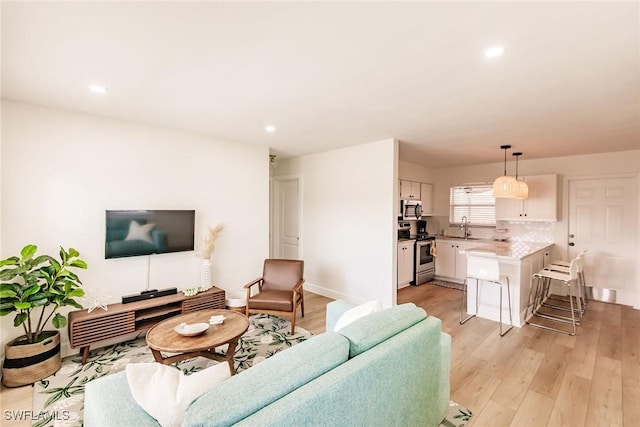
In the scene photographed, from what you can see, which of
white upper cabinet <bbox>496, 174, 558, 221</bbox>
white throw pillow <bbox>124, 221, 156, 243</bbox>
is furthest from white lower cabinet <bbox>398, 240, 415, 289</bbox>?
white throw pillow <bbox>124, 221, 156, 243</bbox>

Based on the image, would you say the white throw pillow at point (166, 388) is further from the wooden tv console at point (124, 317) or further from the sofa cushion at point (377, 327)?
the wooden tv console at point (124, 317)

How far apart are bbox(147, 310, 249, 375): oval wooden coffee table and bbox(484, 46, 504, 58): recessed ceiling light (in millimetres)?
2709

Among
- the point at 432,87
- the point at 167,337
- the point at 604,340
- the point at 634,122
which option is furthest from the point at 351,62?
the point at 604,340

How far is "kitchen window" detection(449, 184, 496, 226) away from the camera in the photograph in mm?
5867

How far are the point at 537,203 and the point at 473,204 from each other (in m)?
1.18

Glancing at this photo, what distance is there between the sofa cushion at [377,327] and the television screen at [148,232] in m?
2.74

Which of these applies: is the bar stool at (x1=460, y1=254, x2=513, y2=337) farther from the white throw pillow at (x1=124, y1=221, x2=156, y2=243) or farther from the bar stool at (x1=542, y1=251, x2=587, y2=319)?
the white throw pillow at (x1=124, y1=221, x2=156, y2=243)

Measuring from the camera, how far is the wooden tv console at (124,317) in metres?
2.66

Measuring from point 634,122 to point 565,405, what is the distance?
9.94 feet

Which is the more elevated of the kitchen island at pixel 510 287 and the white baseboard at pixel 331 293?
the kitchen island at pixel 510 287

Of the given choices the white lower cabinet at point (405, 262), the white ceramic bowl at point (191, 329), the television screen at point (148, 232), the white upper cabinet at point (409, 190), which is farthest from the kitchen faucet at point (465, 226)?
the white ceramic bowl at point (191, 329)

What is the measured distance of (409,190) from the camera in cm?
582

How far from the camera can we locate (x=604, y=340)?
10.8ft

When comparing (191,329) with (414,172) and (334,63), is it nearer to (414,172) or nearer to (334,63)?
(334,63)
